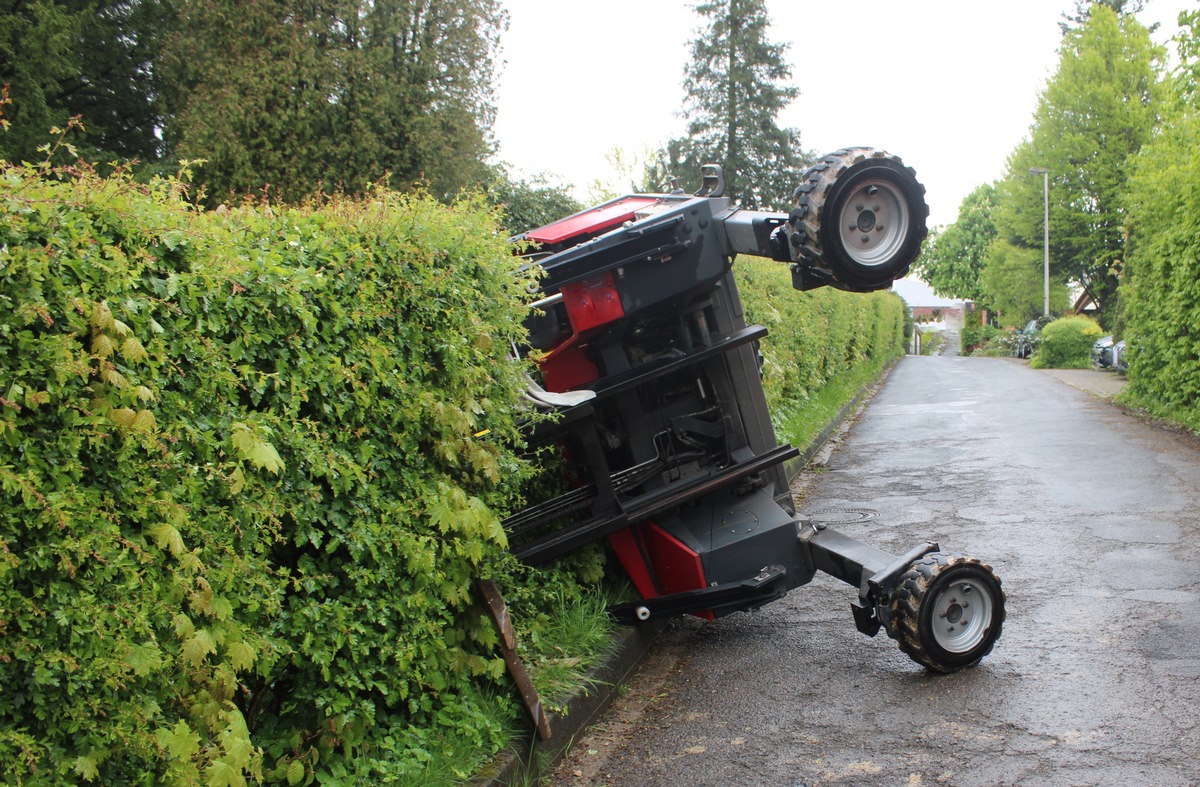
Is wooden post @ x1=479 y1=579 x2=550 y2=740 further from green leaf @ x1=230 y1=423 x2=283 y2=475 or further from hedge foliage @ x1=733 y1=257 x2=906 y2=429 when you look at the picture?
hedge foliage @ x1=733 y1=257 x2=906 y2=429

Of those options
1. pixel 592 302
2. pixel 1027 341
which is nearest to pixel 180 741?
pixel 592 302

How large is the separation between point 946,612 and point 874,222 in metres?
1.89

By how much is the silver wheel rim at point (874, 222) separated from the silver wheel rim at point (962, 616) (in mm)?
1608

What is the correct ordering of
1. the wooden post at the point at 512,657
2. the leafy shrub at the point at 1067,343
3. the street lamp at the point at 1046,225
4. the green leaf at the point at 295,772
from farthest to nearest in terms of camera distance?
the street lamp at the point at 1046,225, the leafy shrub at the point at 1067,343, the wooden post at the point at 512,657, the green leaf at the point at 295,772

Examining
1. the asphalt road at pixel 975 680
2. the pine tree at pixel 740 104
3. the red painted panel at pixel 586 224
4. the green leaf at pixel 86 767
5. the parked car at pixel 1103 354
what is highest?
the pine tree at pixel 740 104

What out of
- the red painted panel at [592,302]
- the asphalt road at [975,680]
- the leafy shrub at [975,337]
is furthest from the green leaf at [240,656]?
the leafy shrub at [975,337]

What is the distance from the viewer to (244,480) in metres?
2.88

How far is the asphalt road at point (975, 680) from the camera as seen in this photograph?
13.3ft

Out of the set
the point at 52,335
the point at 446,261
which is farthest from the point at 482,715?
the point at 52,335

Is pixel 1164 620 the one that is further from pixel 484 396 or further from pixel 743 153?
pixel 743 153

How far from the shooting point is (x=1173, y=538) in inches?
284

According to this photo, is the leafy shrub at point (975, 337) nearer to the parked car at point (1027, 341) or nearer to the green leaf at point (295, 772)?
the parked car at point (1027, 341)

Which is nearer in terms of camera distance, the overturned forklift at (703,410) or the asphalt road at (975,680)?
the asphalt road at (975,680)

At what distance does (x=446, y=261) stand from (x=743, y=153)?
42980 millimetres
